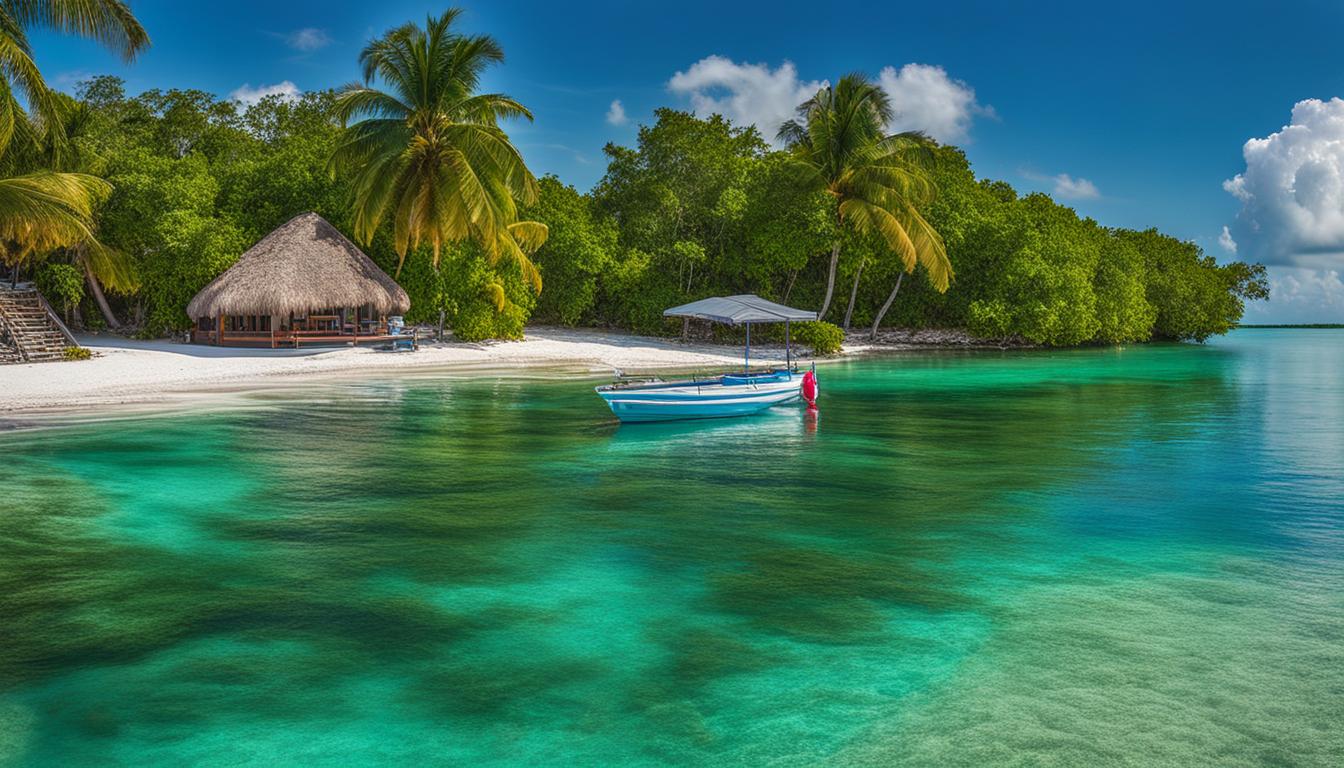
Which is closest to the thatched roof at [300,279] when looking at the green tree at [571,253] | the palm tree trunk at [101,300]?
the palm tree trunk at [101,300]

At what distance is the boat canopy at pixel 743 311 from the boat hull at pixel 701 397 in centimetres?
175

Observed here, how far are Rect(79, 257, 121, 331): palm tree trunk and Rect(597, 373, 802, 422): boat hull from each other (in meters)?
23.5

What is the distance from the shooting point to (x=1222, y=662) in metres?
5.72

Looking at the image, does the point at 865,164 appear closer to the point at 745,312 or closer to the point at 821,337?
the point at 821,337

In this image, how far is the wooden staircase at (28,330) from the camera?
24375mm

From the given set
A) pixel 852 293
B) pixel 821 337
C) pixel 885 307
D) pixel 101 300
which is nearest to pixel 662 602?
pixel 821 337

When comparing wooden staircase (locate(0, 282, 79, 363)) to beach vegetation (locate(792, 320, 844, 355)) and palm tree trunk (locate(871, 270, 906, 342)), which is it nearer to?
beach vegetation (locate(792, 320, 844, 355))

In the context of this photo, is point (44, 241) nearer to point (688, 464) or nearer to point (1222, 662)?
A: point (688, 464)

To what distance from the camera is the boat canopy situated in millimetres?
20188

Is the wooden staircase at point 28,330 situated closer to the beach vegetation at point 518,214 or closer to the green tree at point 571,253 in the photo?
the beach vegetation at point 518,214

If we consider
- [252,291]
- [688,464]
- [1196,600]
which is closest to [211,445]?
[688,464]

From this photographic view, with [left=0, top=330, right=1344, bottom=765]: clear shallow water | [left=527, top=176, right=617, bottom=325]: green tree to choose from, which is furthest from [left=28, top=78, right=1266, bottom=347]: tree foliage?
[left=0, top=330, right=1344, bottom=765]: clear shallow water

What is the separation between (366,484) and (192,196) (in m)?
24.0

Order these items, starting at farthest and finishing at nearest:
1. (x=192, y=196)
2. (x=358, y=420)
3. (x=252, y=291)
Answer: (x=192, y=196), (x=252, y=291), (x=358, y=420)
